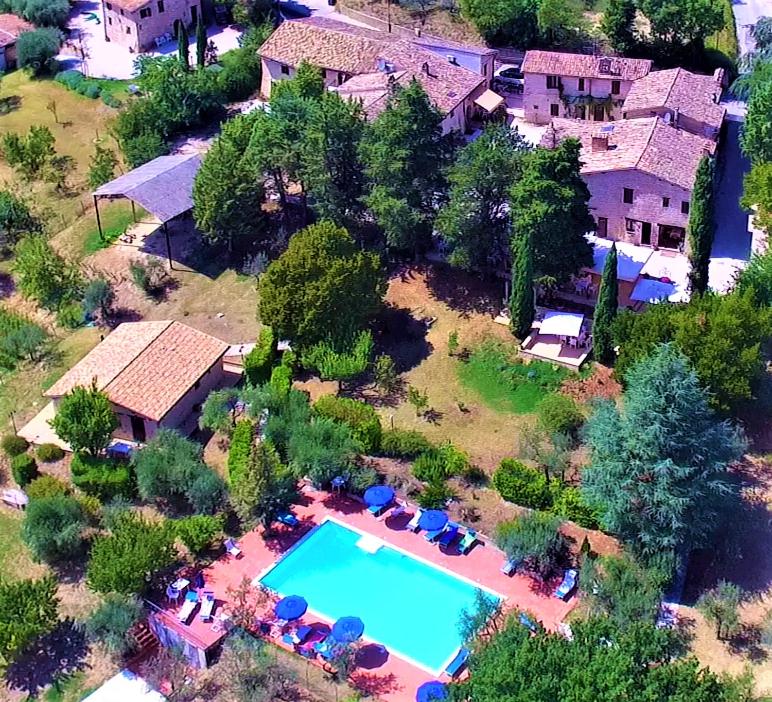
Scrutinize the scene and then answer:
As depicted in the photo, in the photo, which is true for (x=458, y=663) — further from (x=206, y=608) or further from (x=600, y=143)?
(x=600, y=143)

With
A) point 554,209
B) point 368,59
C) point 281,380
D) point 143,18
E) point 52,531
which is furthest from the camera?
point 143,18

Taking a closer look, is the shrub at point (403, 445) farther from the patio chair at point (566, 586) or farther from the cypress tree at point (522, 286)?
the cypress tree at point (522, 286)

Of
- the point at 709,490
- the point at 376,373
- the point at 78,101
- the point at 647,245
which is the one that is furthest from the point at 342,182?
the point at 78,101

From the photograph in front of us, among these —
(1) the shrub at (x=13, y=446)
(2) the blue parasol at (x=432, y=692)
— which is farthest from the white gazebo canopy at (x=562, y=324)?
(1) the shrub at (x=13, y=446)

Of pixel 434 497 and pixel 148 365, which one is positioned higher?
pixel 148 365

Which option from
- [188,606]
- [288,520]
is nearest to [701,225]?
[288,520]

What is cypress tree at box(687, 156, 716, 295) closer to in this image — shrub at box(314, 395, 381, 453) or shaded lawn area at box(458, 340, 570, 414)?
shaded lawn area at box(458, 340, 570, 414)
